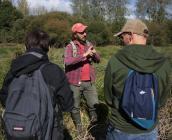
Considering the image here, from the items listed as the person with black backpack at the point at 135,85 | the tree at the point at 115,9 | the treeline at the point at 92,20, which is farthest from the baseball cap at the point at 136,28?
the tree at the point at 115,9

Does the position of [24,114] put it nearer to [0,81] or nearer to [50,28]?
[0,81]

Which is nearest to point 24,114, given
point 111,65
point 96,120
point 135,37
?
point 111,65

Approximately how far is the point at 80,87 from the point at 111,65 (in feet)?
9.62

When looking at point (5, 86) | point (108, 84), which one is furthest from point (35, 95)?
point (108, 84)

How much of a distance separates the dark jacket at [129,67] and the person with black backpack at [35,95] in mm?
576

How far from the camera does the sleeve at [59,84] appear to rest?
3834 millimetres

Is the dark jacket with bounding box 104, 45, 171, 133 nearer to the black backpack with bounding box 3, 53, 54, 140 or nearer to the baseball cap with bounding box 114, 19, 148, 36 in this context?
the baseball cap with bounding box 114, 19, 148, 36

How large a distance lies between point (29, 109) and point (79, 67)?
2727 millimetres

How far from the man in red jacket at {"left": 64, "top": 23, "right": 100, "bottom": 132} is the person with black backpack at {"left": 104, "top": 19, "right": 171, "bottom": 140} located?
2674 millimetres

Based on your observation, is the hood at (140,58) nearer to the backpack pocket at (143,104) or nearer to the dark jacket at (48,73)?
the backpack pocket at (143,104)

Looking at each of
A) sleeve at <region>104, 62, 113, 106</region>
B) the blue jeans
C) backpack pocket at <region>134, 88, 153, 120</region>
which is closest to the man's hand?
sleeve at <region>104, 62, 113, 106</region>

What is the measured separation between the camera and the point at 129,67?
343 centimetres

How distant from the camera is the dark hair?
13.0 feet

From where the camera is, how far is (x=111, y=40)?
34.3m
